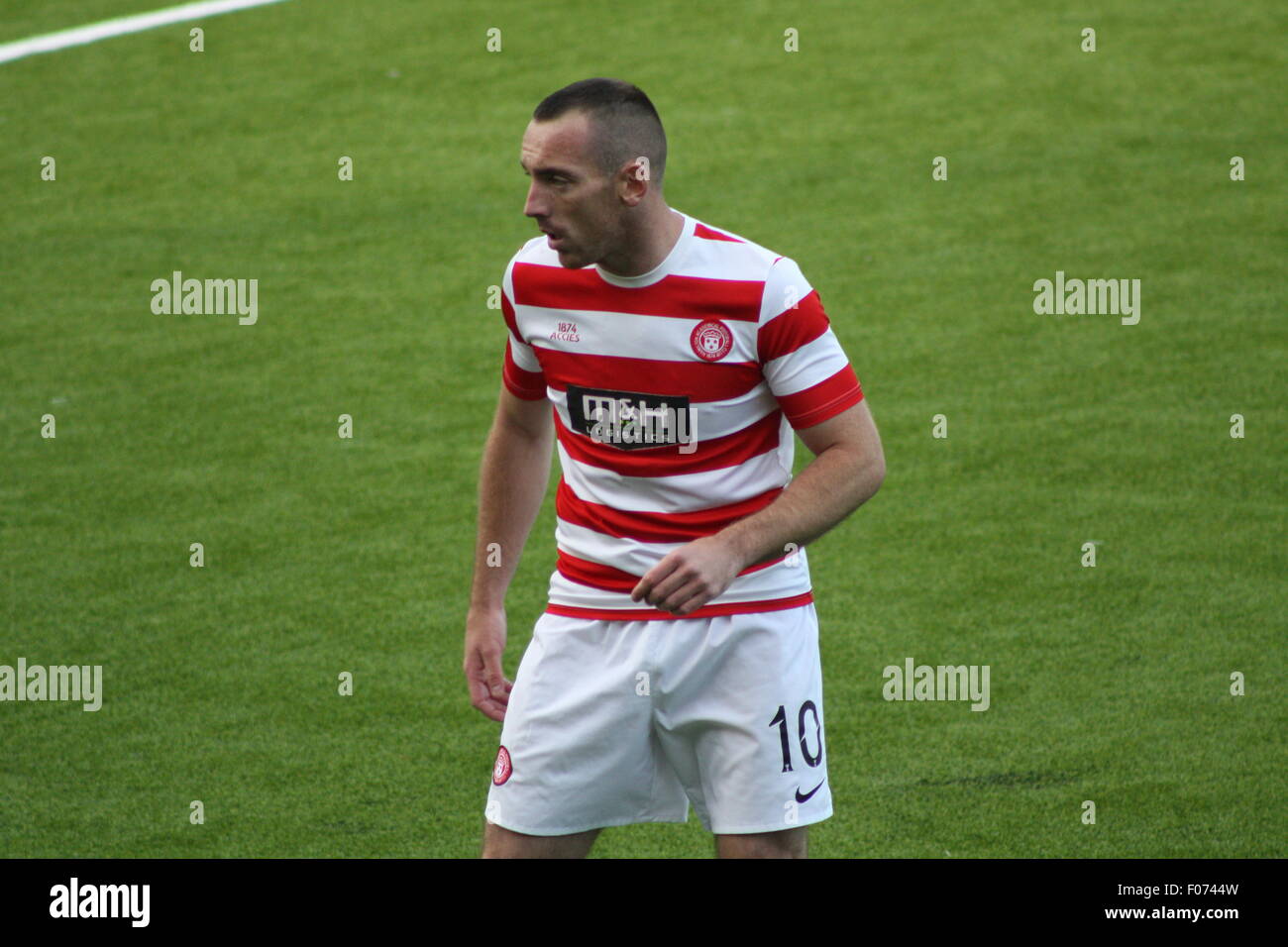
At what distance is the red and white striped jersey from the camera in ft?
11.0

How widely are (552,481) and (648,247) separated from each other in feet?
16.7

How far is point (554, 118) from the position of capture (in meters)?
3.34

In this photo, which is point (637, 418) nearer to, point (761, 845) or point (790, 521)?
point (790, 521)

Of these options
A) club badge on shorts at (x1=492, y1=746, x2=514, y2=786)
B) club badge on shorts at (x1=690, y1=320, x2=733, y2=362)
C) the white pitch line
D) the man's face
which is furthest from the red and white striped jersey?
the white pitch line

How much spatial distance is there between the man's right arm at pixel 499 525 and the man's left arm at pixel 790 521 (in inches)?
27.0

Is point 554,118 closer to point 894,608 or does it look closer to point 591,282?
point 591,282

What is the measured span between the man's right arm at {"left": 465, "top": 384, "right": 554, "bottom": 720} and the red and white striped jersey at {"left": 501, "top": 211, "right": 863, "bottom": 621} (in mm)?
230

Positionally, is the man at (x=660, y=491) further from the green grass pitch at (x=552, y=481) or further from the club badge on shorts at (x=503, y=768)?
the green grass pitch at (x=552, y=481)

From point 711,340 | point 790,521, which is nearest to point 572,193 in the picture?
point 711,340

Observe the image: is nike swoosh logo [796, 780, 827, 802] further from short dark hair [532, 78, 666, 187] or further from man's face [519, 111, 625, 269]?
short dark hair [532, 78, 666, 187]

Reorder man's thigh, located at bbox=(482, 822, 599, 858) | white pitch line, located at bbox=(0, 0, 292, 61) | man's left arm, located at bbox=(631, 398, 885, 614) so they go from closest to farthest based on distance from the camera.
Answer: man's left arm, located at bbox=(631, 398, 885, 614)
man's thigh, located at bbox=(482, 822, 599, 858)
white pitch line, located at bbox=(0, 0, 292, 61)

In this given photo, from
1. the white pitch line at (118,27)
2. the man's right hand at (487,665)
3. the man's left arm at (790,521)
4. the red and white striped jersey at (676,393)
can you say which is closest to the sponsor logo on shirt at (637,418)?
the red and white striped jersey at (676,393)

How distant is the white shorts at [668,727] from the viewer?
3467 mm

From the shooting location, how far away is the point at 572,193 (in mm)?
3312
